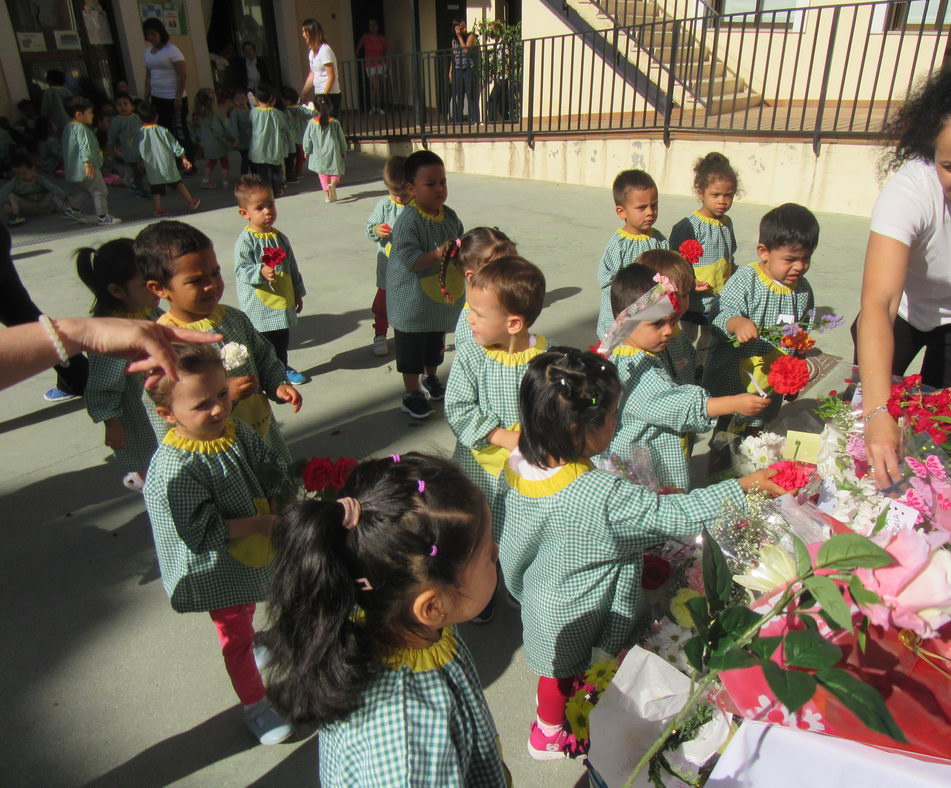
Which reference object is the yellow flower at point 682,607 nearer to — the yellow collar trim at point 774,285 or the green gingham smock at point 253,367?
the green gingham smock at point 253,367

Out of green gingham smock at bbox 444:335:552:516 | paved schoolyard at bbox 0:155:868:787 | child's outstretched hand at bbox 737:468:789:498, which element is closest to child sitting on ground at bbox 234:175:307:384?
paved schoolyard at bbox 0:155:868:787

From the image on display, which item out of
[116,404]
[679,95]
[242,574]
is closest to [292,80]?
[679,95]

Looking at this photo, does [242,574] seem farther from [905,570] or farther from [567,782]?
[905,570]

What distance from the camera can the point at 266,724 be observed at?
7.46ft

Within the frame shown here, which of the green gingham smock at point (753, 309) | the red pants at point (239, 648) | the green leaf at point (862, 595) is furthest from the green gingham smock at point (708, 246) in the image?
the green leaf at point (862, 595)

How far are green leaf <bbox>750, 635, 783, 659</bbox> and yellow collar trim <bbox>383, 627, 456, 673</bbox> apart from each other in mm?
601

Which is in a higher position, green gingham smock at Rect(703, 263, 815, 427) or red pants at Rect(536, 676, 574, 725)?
green gingham smock at Rect(703, 263, 815, 427)

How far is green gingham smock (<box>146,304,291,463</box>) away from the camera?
2.81m

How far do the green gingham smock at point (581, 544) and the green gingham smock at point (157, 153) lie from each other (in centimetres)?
806

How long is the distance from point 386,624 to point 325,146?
361 inches

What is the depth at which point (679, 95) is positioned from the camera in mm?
11406

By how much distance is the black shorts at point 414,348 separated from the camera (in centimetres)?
416

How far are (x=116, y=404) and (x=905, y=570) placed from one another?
290 cm

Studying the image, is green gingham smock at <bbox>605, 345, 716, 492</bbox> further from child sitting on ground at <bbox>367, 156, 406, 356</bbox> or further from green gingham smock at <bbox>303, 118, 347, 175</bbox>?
green gingham smock at <bbox>303, 118, 347, 175</bbox>
